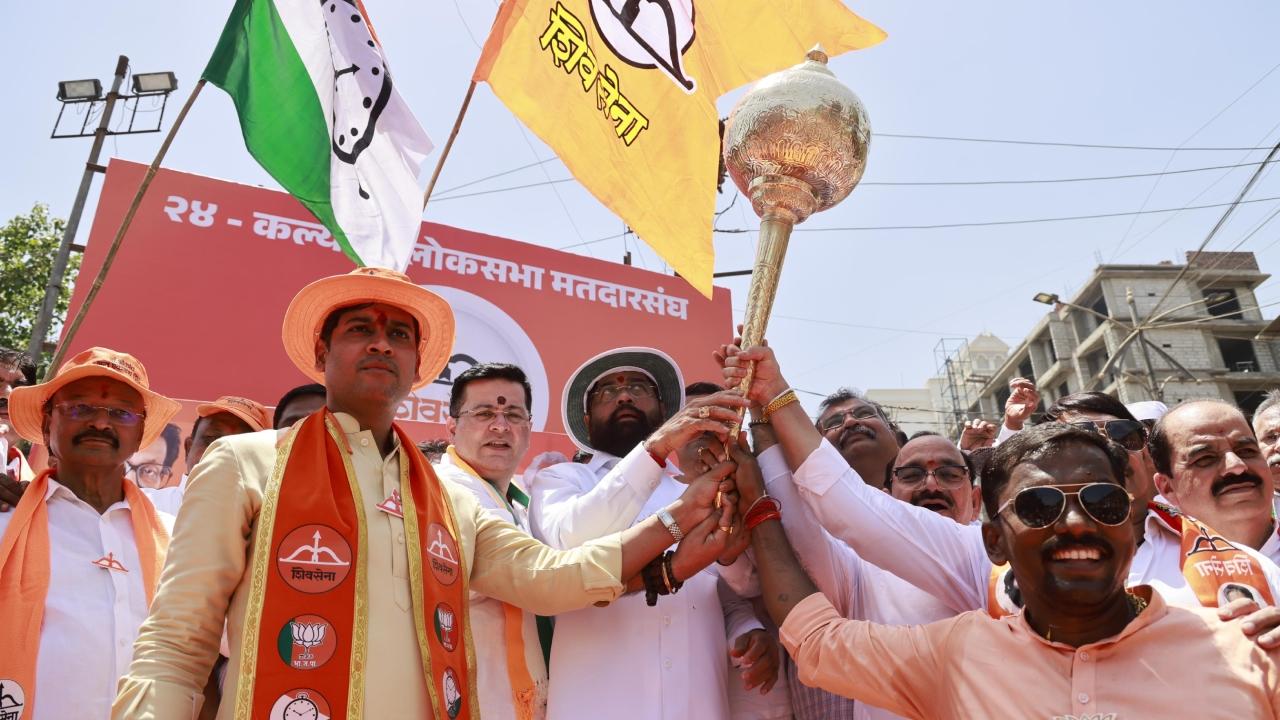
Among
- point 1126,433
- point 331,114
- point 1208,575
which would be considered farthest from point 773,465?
point 331,114

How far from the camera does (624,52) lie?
164 inches

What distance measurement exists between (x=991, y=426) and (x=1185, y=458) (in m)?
2.93

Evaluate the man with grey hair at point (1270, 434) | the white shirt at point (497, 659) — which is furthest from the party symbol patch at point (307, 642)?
the man with grey hair at point (1270, 434)

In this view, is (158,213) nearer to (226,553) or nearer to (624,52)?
(624,52)

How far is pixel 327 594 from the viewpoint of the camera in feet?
8.32

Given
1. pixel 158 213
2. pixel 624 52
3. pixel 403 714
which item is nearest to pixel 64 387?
pixel 403 714

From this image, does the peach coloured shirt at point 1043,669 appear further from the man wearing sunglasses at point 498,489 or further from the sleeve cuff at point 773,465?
the man wearing sunglasses at point 498,489

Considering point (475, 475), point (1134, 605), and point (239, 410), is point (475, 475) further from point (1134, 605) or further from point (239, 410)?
point (1134, 605)

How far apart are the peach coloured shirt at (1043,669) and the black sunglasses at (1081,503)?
0.24 m

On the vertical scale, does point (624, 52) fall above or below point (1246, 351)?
below

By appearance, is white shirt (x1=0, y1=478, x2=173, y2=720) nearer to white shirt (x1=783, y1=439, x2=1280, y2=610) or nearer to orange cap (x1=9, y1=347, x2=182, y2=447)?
orange cap (x1=9, y1=347, x2=182, y2=447)

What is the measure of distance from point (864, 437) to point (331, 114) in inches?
156

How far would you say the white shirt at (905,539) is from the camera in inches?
115

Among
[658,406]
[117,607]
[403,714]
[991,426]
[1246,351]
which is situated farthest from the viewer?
[1246,351]
